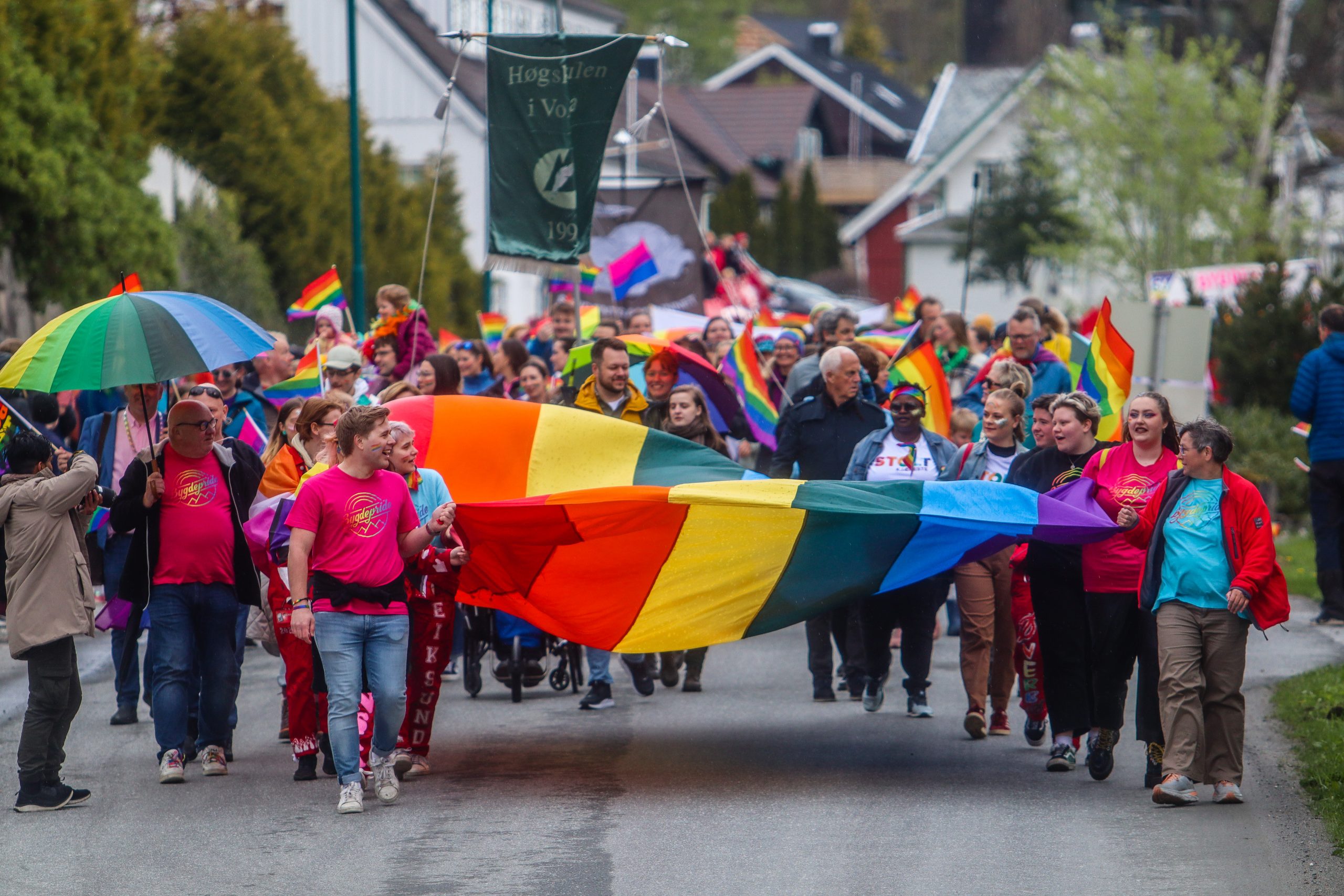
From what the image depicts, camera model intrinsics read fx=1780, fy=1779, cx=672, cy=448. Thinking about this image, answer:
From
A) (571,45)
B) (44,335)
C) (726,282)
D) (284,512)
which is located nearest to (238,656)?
(284,512)

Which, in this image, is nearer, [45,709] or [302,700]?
[45,709]

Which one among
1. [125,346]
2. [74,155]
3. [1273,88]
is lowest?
[125,346]

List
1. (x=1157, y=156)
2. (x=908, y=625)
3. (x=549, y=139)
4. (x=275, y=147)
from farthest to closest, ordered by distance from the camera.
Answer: (x=1157, y=156) < (x=275, y=147) < (x=549, y=139) < (x=908, y=625)

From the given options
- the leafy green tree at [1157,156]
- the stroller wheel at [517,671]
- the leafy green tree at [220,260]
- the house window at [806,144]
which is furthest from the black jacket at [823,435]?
the house window at [806,144]

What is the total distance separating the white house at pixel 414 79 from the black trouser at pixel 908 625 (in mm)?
33510

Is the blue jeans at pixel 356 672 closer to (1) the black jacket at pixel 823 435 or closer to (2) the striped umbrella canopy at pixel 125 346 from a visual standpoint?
(2) the striped umbrella canopy at pixel 125 346

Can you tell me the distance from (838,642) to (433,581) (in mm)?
2907

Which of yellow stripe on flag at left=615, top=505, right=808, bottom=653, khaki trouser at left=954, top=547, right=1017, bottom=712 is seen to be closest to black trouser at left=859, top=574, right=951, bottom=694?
khaki trouser at left=954, top=547, right=1017, bottom=712

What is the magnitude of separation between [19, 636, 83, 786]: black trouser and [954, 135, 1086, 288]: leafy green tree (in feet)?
102

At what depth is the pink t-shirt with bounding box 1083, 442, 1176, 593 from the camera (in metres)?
8.31

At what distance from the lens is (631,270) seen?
741 inches

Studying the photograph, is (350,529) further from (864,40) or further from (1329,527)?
(864,40)

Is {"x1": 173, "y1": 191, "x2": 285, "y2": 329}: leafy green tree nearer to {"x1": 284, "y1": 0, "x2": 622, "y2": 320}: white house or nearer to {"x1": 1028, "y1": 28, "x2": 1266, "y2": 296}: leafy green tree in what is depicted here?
{"x1": 1028, "y1": 28, "x2": 1266, "y2": 296}: leafy green tree

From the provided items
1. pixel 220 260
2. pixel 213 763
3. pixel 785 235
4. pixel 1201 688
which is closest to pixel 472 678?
pixel 213 763
